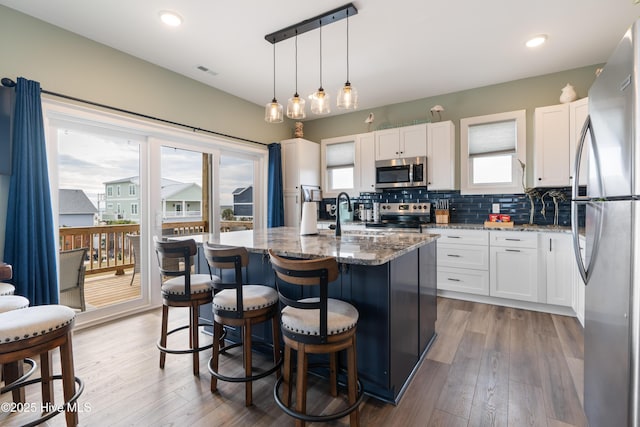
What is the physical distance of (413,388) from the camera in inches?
75.5

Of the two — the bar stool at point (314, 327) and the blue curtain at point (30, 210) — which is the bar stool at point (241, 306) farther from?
the blue curtain at point (30, 210)

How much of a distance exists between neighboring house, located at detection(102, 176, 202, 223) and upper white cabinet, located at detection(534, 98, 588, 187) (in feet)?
13.9

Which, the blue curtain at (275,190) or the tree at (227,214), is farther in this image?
the blue curtain at (275,190)

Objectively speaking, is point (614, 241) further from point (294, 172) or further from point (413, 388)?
point (294, 172)

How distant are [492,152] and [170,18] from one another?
12.8 ft

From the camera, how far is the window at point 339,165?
505 centimetres

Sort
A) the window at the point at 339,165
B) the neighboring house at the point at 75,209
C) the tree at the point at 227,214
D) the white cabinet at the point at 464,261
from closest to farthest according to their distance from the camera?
the neighboring house at the point at 75,209 < the white cabinet at the point at 464,261 < the tree at the point at 227,214 < the window at the point at 339,165

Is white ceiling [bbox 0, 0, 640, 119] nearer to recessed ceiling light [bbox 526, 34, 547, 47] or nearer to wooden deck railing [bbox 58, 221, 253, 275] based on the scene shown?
recessed ceiling light [bbox 526, 34, 547, 47]

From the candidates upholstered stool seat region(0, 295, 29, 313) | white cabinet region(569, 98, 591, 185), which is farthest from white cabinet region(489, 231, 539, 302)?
upholstered stool seat region(0, 295, 29, 313)

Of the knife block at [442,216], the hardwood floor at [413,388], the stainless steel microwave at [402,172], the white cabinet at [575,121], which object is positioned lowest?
the hardwood floor at [413,388]

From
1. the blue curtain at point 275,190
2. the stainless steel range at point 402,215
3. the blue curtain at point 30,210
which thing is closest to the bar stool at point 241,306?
the blue curtain at point 30,210

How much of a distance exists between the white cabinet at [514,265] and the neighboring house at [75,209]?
4377mm

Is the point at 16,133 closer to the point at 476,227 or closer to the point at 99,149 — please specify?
the point at 99,149

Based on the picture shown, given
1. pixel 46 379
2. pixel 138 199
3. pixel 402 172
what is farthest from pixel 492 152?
pixel 46 379
